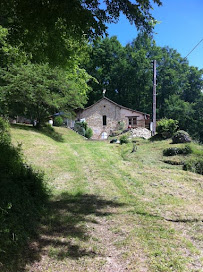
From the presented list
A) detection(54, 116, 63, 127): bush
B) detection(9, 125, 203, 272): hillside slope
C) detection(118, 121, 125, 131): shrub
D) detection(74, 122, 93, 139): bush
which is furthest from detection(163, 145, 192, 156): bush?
detection(118, 121, 125, 131): shrub

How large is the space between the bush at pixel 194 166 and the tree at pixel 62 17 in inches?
244

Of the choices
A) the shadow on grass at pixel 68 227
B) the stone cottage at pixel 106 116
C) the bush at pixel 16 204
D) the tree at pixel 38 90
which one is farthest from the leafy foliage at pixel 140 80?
the shadow on grass at pixel 68 227

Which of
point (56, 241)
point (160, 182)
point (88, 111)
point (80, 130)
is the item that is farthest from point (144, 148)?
point (88, 111)

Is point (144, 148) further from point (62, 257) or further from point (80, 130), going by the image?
point (80, 130)

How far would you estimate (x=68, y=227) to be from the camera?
4.06m

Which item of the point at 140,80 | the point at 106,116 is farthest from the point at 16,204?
the point at 140,80

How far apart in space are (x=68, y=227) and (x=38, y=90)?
14539 mm

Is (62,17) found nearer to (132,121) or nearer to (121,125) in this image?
(121,125)

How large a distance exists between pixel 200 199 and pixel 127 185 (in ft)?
6.71

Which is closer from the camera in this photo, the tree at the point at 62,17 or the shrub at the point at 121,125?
the tree at the point at 62,17

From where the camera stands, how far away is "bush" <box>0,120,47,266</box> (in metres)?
3.05

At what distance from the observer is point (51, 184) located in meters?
6.77

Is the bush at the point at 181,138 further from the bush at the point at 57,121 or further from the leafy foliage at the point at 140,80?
the leafy foliage at the point at 140,80

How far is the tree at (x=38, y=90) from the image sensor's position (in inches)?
640
